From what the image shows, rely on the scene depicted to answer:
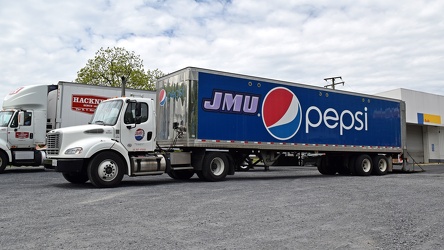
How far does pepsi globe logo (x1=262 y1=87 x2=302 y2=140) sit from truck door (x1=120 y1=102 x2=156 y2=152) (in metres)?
4.16

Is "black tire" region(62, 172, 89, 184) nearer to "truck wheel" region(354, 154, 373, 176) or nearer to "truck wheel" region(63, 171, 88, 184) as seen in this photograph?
"truck wheel" region(63, 171, 88, 184)

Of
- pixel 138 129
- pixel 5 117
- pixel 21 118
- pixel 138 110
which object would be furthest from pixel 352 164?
pixel 5 117

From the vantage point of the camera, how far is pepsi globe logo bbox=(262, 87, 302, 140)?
14.1 m

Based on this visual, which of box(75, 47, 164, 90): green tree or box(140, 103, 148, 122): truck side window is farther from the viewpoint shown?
box(75, 47, 164, 90): green tree

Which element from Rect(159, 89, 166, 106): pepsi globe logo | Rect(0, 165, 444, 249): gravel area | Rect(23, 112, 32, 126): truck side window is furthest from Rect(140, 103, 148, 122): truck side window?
Rect(23, 112, 32, 126): truck side window

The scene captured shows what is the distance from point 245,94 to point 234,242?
29.2 feet

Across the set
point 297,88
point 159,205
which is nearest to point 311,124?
point 297,88

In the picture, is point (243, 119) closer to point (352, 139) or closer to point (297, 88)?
point (297, 88)

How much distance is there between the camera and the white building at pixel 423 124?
36500 mm

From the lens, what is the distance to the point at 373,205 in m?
7.91

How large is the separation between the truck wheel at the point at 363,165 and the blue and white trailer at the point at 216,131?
0.04m

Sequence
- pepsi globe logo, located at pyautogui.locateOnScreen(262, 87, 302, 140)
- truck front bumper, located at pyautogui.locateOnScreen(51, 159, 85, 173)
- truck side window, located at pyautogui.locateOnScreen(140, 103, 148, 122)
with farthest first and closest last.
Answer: pepsi globe logo, located at pyautogui.locateOnScreen(262, 87, 302, 140), truck side window, located at pyautogui.locateOnScreen(140, 103, 148, 122), truck front bumper, located at pyautogui.locateOnScreen(51, 159, 85, 173)

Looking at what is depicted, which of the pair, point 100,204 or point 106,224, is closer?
point 106,224

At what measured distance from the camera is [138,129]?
11648mm
